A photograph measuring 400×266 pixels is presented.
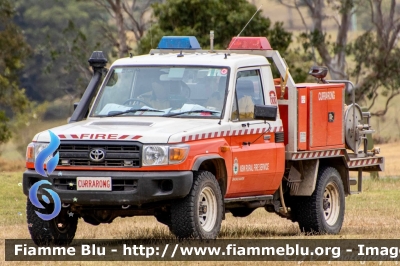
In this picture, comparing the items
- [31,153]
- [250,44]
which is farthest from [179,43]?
[31,153]

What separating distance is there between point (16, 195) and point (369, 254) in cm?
981

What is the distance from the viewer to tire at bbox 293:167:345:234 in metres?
12.4

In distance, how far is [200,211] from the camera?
10.3 meters

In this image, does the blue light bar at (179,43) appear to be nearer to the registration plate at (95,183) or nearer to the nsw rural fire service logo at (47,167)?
the nsw rural fire service logo at (47,167)

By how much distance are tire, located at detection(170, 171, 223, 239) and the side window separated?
945 mm

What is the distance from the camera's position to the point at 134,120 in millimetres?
10688

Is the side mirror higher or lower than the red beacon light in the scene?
lower

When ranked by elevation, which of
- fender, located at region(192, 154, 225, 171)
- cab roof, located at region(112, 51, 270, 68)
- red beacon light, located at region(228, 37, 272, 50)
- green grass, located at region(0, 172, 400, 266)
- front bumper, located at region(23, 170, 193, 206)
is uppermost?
red beacon light, located at region(228, 37, 272, 50)

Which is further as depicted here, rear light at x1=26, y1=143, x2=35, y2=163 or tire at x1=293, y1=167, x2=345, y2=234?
tire at x1=293, y1=167, x2=345, y2=234

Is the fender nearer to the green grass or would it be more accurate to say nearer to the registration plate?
the registration plate

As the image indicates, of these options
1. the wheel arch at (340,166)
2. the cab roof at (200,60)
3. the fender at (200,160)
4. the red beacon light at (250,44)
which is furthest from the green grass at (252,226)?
the red beacon light at (250,44)

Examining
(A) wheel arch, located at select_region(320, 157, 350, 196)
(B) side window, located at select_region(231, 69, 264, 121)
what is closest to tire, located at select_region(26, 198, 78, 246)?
(B) side window, located at select_region(231, 69, 264, 121)

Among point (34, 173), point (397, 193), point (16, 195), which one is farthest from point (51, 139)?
point (397, 193)

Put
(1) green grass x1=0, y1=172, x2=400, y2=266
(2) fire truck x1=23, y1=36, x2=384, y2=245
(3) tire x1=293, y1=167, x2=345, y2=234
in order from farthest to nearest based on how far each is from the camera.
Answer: (3) tire x1=293, y1=167, x2=345, y2=234 → (1) green grass x1=0, y1=172, x2=400, y2=266 → (2) fire truck x1=23, y1=36, x2=384, y2=245
